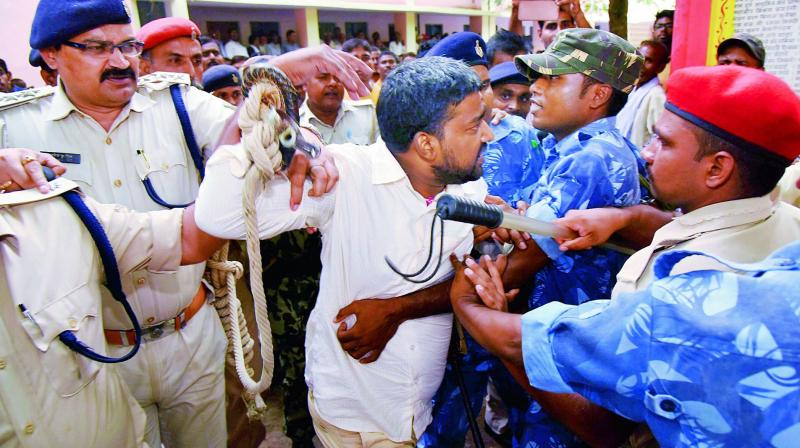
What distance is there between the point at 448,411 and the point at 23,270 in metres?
1.68

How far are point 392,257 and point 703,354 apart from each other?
108 cm

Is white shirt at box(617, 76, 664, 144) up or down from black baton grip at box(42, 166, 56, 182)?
down

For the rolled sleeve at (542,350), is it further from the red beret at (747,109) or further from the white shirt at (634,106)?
the white shirt at (634,106)

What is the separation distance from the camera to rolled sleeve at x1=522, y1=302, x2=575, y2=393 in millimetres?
1135

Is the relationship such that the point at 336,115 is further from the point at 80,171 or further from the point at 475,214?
the point at 475,214

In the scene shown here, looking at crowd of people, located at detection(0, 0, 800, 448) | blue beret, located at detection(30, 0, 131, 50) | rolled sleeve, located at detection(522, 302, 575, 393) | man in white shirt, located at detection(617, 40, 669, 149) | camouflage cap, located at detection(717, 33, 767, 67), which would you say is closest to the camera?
crowd of people, located at detection(0, 0, 800, 448)

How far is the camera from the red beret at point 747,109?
4.41 ft

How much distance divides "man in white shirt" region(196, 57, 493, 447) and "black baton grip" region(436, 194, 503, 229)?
16.8 inches

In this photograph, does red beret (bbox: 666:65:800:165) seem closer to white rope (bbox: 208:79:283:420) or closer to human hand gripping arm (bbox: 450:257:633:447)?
human hand gripping arm (bbox: 450:257:633:447)

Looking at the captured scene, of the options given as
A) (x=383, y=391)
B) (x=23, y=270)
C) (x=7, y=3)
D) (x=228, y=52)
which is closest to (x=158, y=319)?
(x=23, y=270)

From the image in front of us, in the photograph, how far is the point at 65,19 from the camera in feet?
6.72

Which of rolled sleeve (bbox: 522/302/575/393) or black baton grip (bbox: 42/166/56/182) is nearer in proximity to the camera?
rolled sleeve (bbox: 522/302/575/393)

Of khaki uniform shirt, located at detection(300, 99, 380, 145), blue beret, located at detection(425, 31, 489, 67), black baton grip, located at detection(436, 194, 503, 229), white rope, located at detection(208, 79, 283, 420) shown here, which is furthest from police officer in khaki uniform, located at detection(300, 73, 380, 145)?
black baton grip, located at detection(436, 194, 503, 229)

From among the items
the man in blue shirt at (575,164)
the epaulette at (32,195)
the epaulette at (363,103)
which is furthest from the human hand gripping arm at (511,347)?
the epaulette at (363,103)
